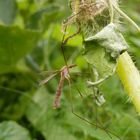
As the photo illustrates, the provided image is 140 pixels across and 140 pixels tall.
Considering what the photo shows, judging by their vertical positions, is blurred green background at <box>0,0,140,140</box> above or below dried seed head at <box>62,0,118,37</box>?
below

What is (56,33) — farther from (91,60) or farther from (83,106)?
(91,60)

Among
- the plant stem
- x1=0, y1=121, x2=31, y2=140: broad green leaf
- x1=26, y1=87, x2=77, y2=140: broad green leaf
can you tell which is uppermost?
the plant stem

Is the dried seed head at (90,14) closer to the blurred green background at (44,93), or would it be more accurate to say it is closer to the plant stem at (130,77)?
the plant stem at (130,77)

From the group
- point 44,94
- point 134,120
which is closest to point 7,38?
point 44,94

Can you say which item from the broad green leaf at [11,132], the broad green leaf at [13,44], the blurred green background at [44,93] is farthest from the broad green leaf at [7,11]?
the broad green leaf at [11,132]

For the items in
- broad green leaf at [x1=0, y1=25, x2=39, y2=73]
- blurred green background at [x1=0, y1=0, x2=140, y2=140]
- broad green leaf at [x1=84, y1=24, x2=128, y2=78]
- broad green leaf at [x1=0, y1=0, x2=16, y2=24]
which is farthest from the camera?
broad green leaf at [x1=0, y1=0, x2=16, y2=24]

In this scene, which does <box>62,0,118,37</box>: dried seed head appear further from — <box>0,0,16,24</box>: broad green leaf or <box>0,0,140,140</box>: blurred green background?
<box>0,0,16,24</box>: broad green leaf

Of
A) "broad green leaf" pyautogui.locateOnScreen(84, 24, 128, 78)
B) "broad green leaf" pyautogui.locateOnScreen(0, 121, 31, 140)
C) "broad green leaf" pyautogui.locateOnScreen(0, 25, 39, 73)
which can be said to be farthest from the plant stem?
"broad green leaf" pyautogui.locateOnScreen(0, 25, 39, 73)
